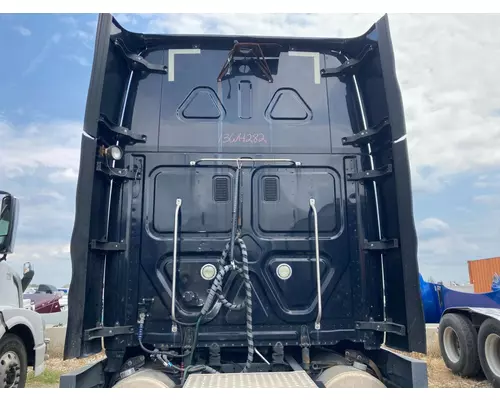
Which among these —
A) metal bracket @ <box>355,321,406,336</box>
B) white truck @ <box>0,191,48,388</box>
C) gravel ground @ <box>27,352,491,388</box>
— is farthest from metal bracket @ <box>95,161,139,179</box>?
gravel ground @ <box>27,352,491,388</box>

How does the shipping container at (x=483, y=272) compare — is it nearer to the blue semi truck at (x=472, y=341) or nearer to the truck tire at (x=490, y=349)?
the blue semi truck at (x=472, y=341)

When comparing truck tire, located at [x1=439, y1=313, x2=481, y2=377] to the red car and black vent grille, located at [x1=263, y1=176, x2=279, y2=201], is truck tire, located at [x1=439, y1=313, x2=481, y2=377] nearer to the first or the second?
black vent grille, located at [x1=263, y1=176, x2=279, y2=201]

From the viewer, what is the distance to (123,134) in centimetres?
353

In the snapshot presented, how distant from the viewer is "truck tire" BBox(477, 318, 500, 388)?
5676mm

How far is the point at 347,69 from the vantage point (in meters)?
3.83

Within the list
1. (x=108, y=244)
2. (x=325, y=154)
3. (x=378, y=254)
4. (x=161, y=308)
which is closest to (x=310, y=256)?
(x=378, y=254)

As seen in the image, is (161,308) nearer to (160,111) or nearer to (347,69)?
(160,111)

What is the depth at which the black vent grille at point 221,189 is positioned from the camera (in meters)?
3.58

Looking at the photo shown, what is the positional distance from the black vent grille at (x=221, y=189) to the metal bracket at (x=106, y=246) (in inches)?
34.1

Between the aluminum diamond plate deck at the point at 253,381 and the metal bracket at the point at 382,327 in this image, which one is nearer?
the aluminum diamond plate deck at the point at 253,381

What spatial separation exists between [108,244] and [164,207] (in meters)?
0.54

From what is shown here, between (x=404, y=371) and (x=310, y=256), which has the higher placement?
(x=310, y=256)

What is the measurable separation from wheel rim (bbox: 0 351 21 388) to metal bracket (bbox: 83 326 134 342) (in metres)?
2.09

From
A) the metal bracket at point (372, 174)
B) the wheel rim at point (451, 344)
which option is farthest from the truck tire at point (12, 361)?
the wheel rim at point (451, 344)
